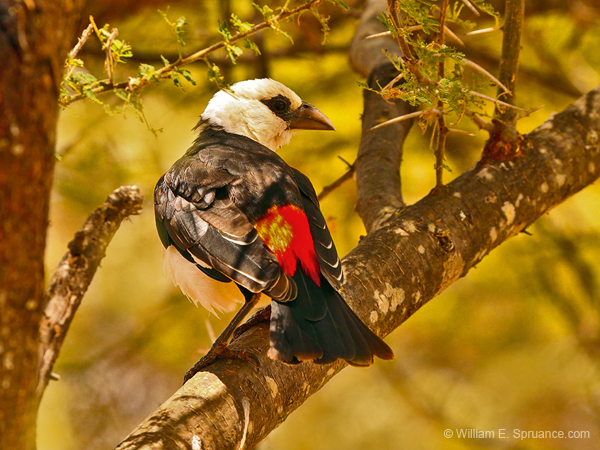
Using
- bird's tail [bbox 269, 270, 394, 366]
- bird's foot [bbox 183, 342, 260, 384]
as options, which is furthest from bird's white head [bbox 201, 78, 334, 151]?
bird's foot [bbox 183, 342, 260, 384]

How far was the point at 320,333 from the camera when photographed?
227 centimetres

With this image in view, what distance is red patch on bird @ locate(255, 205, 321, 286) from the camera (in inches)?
104

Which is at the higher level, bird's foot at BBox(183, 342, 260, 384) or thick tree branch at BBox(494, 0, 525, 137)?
thick tree branch at BBox(494, 0, 525, 137)

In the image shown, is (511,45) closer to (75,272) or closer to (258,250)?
(258,250)

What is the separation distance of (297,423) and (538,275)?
297cm

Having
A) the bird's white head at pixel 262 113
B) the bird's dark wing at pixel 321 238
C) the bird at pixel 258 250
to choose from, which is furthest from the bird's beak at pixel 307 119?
the bird's dark wing at pixel 321 238

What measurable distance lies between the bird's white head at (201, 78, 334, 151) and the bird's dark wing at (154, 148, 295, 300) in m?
0.83

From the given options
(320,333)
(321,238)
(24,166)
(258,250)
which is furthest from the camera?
(321,238)

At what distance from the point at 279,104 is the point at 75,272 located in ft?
5.88

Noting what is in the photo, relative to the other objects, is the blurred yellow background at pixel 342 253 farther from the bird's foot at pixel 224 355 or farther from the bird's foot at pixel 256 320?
the bird's foot at pixel 224 355

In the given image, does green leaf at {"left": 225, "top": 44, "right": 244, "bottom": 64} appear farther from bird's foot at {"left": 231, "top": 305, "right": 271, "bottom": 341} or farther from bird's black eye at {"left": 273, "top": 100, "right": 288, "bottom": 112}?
bird's black eye at {"left": 273, "top": 100, "right": 288, "bottom": 112}

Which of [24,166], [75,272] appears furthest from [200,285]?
[24,166]

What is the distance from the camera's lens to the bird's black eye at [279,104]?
156 inches

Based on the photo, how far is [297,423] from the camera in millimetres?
6488
